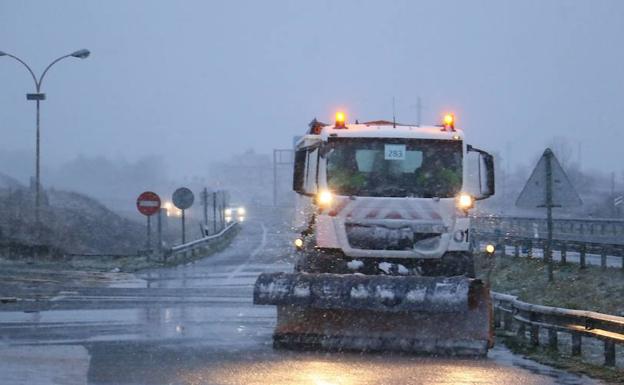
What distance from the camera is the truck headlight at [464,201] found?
1585 centimetres

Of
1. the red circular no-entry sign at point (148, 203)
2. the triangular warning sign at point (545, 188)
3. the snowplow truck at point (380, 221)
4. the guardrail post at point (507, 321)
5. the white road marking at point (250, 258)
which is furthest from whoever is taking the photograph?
the red circular no-entry sign at point (148, 203)

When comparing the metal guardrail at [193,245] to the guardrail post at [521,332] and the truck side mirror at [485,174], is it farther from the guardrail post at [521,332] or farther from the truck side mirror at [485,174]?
the truck side mirror at [485,174]

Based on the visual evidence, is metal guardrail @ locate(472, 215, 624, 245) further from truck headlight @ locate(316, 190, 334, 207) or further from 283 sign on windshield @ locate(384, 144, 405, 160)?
truck headlight @ locate(316, 190, 334, 207)

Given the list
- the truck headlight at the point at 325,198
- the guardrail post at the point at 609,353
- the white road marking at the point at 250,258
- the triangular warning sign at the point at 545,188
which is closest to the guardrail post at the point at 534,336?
the guardrail post at the point at 609,353

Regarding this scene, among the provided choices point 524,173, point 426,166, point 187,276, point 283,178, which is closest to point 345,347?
point 426,166

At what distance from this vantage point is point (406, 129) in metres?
16.4

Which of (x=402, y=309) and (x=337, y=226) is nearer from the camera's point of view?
(x=402, y=309)

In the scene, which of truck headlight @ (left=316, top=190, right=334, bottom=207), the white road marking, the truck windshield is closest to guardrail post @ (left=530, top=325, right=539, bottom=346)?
the truck windshield

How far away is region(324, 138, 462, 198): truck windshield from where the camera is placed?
15.9 metres

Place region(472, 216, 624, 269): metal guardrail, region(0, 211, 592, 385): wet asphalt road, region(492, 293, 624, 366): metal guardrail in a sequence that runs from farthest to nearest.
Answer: region(472, 216, 624, 269): metal guardrail < region(492, 293, 624, 366): metal guardrail < region(0, 211, 592, 385): wet asphalt road

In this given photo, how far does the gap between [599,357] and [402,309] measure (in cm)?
313

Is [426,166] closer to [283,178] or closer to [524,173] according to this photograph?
[524,173]

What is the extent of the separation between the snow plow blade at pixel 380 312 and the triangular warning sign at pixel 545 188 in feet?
22.7

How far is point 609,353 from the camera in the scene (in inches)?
534
